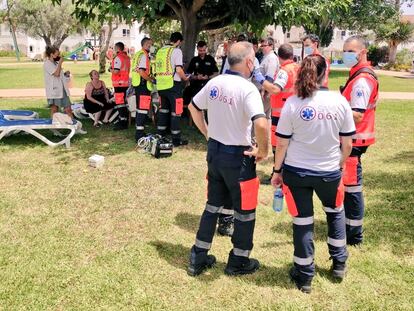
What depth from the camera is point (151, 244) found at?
458 cm

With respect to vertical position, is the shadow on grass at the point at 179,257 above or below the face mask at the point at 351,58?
below

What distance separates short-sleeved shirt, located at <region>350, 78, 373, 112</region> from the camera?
3959mm

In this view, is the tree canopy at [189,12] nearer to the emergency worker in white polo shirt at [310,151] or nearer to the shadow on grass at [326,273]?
the emergency worker in white polo shirt at [310,151]

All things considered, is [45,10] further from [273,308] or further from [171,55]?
[273,308]

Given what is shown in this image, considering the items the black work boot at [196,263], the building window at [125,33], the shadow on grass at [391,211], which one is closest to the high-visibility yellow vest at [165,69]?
the shadow on grass at [391,211]

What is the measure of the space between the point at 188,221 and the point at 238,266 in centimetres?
136

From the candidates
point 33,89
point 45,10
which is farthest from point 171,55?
point 45,10

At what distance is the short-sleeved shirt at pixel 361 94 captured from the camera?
13.0 ft

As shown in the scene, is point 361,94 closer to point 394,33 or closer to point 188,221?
point 188,221

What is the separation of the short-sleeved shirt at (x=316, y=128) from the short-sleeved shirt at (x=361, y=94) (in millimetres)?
600

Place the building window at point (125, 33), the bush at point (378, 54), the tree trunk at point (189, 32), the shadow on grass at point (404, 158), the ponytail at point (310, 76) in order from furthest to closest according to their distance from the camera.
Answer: the building window at point (125, 33) → the bush at point (378, 54) → the tree trunk at point (189, 32) → the shadow on grass at point (404, 158) → the ponytail at point (310, 76)

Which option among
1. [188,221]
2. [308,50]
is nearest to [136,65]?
[308,50]

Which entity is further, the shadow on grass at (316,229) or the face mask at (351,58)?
the shadow on grass at (316,229)

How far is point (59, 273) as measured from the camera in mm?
3982
